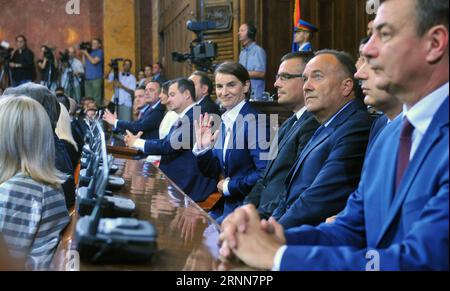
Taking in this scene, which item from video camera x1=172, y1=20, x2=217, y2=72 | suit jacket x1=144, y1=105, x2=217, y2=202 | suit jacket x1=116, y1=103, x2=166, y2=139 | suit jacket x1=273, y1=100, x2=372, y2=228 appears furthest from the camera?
video camera x1=172, y1=20, x2=217, y2=72

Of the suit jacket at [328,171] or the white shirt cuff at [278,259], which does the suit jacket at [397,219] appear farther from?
the suit jacket at [328,171]

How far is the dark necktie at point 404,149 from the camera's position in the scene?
4.89 ft

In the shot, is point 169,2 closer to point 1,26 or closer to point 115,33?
point 115,33

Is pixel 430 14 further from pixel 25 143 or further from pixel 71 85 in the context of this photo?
pixel 71 85

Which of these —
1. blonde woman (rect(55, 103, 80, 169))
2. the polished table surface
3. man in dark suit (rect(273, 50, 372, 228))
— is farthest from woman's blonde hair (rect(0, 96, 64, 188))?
blonde woman (rect(55, 103, 80, 169))

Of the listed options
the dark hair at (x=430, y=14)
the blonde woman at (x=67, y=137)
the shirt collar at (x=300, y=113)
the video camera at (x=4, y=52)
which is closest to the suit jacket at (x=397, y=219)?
the dark hair at (x=430, y=14)

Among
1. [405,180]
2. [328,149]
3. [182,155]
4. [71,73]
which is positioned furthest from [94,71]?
[405,180]

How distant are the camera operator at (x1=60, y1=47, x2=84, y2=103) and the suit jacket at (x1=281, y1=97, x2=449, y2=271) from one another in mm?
12154

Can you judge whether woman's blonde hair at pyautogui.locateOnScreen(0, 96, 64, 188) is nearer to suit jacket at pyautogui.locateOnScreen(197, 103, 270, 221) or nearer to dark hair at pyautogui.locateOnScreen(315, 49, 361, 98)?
dark hair at pyautogui.locateOnScreen(315, 49, 361, 98)

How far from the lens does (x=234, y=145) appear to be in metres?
3.77

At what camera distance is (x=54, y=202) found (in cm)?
229

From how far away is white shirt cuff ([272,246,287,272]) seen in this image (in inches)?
54.3

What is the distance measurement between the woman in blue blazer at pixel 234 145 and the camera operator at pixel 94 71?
1019 cm

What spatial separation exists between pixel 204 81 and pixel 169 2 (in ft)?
24.1
